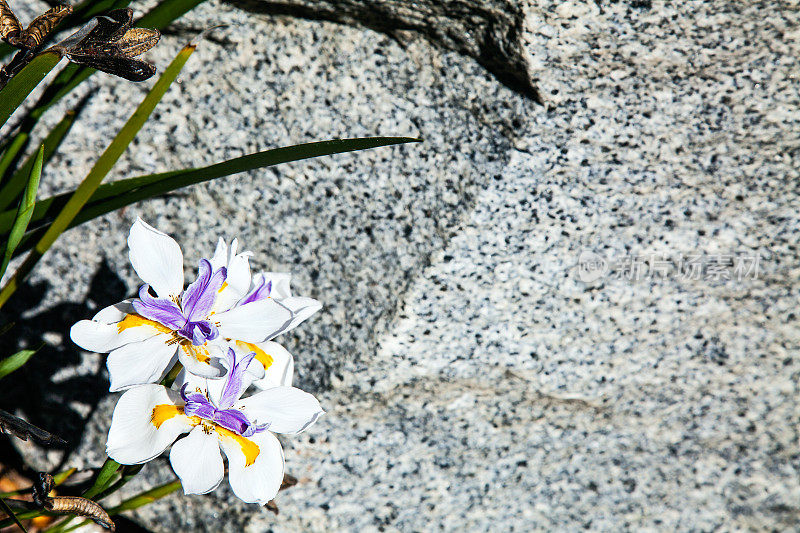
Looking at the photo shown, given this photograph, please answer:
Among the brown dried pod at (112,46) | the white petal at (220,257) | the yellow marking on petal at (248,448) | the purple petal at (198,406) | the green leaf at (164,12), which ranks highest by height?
the green leaf at (164,12)

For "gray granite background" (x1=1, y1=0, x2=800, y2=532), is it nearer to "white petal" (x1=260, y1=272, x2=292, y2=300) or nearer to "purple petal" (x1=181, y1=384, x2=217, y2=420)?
"white petal" (x1=260, y1=272, x2=292, y2=300)

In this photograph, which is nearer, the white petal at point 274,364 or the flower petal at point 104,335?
the flower petal at point 104,335

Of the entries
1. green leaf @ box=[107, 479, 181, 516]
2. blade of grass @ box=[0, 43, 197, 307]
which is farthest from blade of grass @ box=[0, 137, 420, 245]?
green leaf @ box=[107, 479, 181, 516]

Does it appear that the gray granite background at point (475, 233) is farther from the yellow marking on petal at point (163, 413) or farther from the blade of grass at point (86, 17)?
the yellow marking on petal at point (163, 413)

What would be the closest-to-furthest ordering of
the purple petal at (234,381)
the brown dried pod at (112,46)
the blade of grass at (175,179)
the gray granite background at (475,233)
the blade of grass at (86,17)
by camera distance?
the brown dried pod at (112,46) < the purple petal at (234,381) < the blade of grass at (175,179) < the blade of grass at (86,17) < the gray granite background at (475,233)

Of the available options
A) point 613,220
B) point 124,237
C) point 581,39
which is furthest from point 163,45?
point 613,220

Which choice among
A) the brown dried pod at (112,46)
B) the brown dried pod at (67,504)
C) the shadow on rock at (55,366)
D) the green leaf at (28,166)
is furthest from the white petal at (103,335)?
the shadow on rock at (55,366)

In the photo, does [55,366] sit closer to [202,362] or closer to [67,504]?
[67,504]
